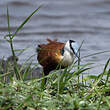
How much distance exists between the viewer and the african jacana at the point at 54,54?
577 centimetres

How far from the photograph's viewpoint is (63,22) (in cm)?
1087

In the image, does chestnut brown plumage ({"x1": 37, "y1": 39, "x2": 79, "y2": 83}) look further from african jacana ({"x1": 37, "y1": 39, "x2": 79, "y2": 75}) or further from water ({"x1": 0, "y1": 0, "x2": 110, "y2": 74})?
water ({"x1": 0, "y1": 0, "x2": 110, "y2": 74})

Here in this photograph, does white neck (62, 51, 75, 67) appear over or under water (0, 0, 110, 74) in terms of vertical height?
under

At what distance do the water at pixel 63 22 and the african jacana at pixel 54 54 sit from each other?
1342 millimetres

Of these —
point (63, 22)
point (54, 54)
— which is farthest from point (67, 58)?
point (63, 22)

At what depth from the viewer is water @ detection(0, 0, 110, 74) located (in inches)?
344

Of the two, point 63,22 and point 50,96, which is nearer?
point 50,96

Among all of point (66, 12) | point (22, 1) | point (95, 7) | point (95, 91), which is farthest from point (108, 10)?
point (95, 91)

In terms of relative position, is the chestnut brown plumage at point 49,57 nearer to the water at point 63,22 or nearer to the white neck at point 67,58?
the white neck at point 67,58

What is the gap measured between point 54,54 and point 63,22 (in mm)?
5191

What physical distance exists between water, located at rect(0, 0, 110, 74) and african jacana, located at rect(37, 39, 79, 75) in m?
1.34

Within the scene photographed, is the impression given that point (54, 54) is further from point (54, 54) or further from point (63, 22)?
point (63, 22)

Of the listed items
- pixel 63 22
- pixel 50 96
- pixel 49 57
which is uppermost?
pixel 63 22

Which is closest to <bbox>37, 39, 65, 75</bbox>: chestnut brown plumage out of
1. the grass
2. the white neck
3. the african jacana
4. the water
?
the african jacana
